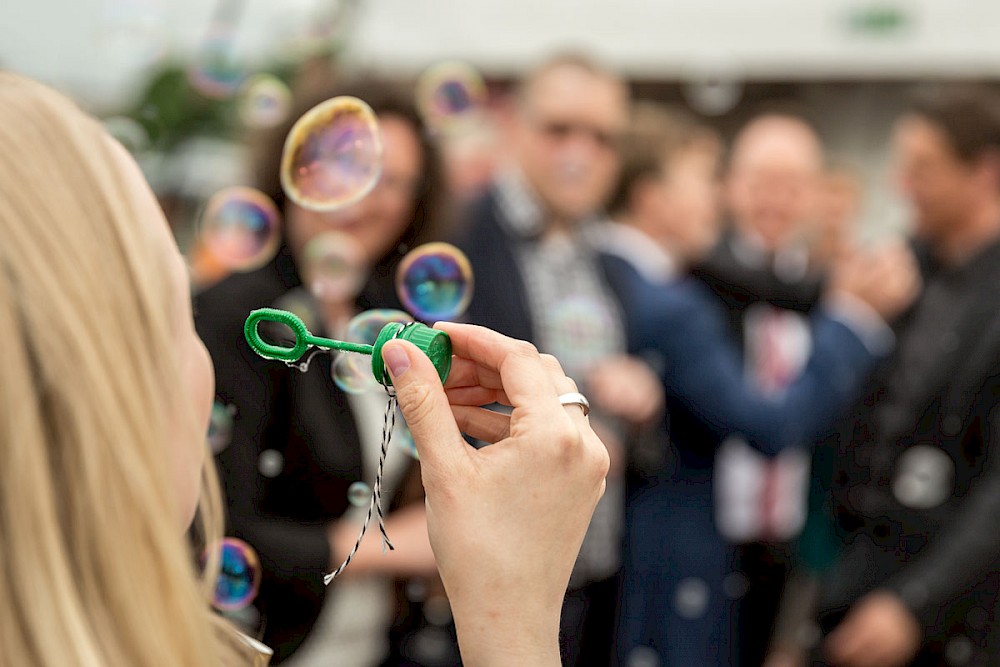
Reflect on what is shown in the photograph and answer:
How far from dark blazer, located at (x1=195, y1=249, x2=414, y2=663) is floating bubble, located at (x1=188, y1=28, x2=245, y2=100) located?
1553 millimetres

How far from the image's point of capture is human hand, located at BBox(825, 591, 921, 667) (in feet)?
8.93

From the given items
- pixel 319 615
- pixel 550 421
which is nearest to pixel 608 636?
pixel 319 615

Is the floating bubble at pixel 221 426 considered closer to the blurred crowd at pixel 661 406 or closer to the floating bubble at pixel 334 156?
the blurred crowd at pixel 661 406

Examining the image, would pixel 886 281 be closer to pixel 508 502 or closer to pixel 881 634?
pixel 881 634

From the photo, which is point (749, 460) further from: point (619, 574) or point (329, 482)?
point (329, 482)

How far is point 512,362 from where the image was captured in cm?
100

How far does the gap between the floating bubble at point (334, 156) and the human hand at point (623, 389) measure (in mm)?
1139

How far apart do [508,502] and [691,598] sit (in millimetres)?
2188

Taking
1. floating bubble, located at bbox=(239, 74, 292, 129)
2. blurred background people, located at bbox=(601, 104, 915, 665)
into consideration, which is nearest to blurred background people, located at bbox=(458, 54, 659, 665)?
blurred background people, located at bbox=(601, 104, 915, 665)

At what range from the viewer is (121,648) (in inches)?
32.1

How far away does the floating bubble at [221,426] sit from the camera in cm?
171

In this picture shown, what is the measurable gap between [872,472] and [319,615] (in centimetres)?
170

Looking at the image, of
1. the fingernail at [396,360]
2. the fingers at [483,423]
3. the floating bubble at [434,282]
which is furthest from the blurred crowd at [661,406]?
the fingernail at [396,360]

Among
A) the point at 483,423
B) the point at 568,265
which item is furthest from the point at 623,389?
the point at 483,423
